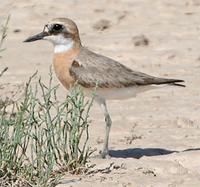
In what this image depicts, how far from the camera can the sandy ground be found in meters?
5.29

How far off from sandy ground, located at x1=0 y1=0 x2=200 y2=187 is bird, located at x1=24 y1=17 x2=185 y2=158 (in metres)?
0.59

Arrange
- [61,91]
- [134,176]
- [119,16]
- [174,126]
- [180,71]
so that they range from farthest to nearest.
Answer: [119,16]
[180,71]
[61,91]
[174,126]
[134,176]

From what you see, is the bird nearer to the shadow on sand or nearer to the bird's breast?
the bird's breast

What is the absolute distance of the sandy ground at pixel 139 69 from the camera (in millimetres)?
5289

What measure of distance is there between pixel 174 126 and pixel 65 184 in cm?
261

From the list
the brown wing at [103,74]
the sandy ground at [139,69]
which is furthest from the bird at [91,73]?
the sandy ground at [139,69]

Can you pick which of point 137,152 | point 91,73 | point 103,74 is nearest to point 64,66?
point 91,73

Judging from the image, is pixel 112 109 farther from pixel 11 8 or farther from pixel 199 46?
pixel 11 8

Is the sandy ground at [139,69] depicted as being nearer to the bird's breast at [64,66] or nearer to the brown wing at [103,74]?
the brown wing at [103,74]

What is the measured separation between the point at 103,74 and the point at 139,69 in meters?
2.96

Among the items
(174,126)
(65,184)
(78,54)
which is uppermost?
(78,54)

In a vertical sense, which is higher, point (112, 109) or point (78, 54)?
point (78, 54)

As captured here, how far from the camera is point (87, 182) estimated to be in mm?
4766

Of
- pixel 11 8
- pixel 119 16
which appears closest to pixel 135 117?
pixel 119 16
